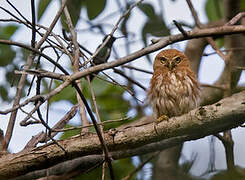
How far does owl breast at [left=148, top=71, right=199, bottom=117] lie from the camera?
453cm

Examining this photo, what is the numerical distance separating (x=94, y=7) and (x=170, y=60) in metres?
1.81

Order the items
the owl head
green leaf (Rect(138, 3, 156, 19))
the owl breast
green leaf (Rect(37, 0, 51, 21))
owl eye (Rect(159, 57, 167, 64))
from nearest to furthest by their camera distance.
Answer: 1. green leaf (Rect(37, 0, 51, 21))
2. green leaf (Rect(138, 3, 156, 19))
3. the owl breast
4. the owl head
5. owl eye (Rect(159, 57, 167, 64))

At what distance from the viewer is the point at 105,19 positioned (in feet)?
13.6

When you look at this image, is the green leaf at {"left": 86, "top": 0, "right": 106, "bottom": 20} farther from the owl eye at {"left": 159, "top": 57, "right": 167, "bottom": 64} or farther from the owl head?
the owl eye at {"left": 159, "top": 57, "right": 167, "bottom": 64}

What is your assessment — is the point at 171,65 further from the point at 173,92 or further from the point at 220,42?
the point at 220,42

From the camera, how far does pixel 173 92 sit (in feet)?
15.0

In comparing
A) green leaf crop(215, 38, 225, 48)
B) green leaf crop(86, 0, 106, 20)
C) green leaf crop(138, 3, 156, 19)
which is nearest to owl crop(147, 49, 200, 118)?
green leaf crop(138, 3, 156, 19)

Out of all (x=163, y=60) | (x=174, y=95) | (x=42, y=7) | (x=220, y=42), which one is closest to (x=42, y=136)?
(x=42, y=7)

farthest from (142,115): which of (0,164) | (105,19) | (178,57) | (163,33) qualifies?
(0,164)

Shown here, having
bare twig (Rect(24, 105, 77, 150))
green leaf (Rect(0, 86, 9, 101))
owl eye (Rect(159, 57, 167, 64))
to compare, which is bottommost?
bare twig (Rect(24, 105, 77, 150))

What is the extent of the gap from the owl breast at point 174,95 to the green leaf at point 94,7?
1355mm

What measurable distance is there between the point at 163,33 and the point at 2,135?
1.94 metres

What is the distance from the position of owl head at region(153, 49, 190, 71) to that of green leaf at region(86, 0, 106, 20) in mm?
1670

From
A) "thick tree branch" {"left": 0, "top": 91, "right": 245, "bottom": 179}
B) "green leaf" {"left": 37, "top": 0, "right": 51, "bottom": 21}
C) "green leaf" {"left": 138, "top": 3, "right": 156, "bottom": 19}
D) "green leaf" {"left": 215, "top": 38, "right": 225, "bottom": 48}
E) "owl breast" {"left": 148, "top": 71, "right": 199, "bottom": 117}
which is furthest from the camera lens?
"green leaf" {"left": 215, "top": 38, "right": 225, "bottom": 48}
